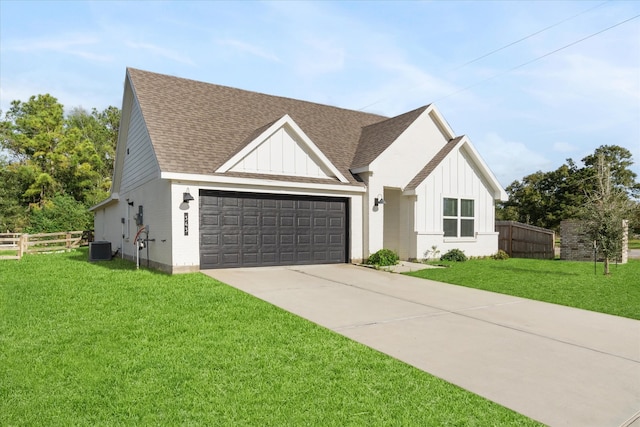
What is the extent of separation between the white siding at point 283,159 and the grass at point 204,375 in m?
6.71

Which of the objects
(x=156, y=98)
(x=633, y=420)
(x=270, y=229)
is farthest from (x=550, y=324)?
(x=156, y=98)

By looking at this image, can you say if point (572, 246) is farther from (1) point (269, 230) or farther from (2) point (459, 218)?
(1) point (269, 230)

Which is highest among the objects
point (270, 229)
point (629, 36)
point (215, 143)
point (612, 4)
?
point (612, 4)

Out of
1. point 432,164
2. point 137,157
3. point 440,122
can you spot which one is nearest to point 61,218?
point 137,157

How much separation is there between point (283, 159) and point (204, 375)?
32.9 feet

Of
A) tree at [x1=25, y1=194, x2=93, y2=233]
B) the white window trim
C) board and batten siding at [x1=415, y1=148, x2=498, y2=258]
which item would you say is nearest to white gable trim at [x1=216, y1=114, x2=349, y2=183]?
board and batten siding at [x1=415, y1=148, x2=498, y2=258]

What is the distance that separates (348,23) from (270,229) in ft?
25.4

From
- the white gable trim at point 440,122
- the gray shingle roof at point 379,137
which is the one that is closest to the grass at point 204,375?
the gray shingle roof at point 379,137

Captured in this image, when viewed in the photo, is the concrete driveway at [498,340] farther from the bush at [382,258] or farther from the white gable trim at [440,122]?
the white gable trim at [440,122]

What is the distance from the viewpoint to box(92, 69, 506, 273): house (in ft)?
39.2

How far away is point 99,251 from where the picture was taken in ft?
51.7

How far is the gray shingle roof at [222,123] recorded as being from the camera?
483 inches

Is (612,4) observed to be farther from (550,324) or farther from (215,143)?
(215,143)

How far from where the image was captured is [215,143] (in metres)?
13.1
